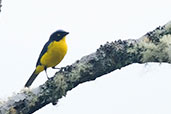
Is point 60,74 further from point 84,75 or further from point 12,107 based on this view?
point 12,107

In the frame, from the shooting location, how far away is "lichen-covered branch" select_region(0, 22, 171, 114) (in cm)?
242

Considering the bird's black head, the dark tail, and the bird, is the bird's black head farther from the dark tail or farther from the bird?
the dark tail

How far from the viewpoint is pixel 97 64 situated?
8.09ft

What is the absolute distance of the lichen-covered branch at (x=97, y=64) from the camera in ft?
7.93

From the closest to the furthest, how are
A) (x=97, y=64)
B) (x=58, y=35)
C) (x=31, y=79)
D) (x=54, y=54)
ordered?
(x=97, y=64), (x=54, y=54), (x=31, y=79), (x=58, y=35)

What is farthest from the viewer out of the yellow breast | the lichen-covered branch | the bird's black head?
the bird's black head

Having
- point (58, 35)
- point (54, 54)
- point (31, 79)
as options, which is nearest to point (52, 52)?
point (54, 54)

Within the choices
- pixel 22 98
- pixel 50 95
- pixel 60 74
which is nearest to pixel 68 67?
pixel 60 74

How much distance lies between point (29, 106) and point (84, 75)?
0.45 metres

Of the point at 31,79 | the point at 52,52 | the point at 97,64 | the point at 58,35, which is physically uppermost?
the point at 58,35

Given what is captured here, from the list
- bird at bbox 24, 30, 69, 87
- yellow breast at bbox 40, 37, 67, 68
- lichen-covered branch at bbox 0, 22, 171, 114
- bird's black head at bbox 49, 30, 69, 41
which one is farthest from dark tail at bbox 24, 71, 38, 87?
lichen-covered branch at bbox 0, 22, 171, 114

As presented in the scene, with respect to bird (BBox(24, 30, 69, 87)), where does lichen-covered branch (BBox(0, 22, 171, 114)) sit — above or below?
below

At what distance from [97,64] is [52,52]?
2019 millimetres

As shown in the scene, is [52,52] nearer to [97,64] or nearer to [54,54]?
[54,54]
